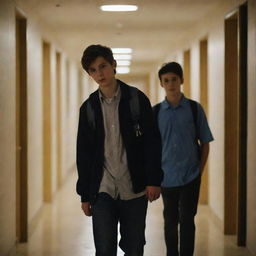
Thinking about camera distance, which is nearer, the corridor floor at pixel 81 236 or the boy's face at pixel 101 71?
the boy's face at pixel 101 71

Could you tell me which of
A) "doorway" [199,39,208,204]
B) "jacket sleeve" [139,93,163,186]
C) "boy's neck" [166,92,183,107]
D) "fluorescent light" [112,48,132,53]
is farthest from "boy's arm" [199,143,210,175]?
"fluorescent light" [112,48,132,53]

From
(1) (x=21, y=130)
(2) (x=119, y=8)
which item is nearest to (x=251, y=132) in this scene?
(1) (x=21, y=130)

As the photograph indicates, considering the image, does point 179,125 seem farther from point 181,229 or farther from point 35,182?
point 35,182

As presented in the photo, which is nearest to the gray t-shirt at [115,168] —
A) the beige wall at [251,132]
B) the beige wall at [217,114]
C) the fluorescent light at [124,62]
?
the beige wall at [251,132]

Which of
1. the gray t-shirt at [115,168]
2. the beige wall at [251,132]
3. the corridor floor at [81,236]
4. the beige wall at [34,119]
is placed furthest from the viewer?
the beige wall at [34,119]

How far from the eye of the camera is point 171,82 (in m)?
4.09

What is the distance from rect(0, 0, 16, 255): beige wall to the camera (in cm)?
470

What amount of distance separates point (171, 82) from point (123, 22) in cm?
428

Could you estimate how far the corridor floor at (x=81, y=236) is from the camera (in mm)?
5332

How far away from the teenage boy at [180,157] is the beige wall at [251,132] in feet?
3.04

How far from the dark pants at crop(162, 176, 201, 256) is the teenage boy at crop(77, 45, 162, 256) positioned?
93 centimetres

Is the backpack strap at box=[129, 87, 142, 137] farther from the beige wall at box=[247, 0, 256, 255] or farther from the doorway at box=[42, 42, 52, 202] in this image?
the doorway at box=[42, 42, 52, 202]

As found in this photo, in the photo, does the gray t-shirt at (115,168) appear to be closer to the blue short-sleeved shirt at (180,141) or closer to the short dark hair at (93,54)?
the short dark hair at (93,54)

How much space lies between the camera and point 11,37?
519 centimetres
